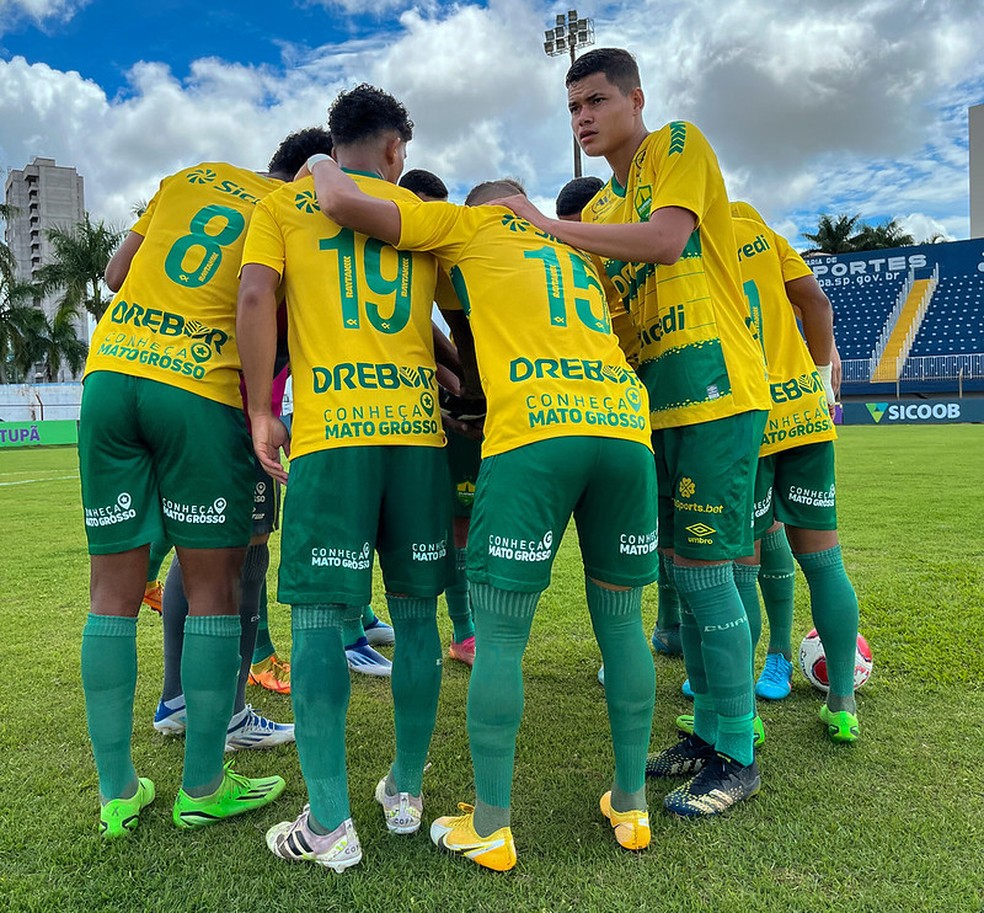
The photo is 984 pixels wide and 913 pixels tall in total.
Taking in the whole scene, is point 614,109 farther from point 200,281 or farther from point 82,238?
point 82,238

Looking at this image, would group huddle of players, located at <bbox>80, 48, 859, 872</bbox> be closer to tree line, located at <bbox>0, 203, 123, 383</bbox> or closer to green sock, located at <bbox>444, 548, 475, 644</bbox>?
green sock, located at <bbox>444, 548, 475, 644</bbox>

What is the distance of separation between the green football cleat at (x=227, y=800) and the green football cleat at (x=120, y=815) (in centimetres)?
12

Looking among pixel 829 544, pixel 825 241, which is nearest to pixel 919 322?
pixel 825 241

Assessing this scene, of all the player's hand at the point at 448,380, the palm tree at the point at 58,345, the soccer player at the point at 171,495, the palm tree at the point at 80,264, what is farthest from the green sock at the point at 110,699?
the palm tree at the point at 58,345

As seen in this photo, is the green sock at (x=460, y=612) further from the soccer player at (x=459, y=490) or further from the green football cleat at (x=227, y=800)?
the green football cleat at (x=227, y=800)

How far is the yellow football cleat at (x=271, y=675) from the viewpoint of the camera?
3.91 metres

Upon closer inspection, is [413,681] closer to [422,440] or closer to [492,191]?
[422,440]

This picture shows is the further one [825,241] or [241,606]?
[825,241]

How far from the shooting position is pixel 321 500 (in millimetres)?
2291

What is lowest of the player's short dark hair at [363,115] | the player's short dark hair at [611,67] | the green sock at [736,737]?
the green sock at [736,737]

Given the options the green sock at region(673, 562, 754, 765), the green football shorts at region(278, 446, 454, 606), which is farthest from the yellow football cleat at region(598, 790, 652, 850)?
the green football shorts at region(278, 446, 454, 606)

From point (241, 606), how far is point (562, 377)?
1767 millimetres

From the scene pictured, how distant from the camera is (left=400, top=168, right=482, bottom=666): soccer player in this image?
354cm

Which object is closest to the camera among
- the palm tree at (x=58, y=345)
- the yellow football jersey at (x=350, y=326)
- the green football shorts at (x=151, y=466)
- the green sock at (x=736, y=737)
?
the yellow football jersey at (x=350, y=326)
